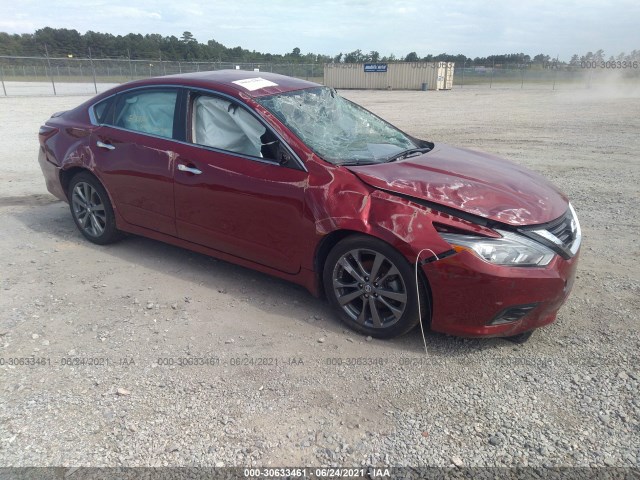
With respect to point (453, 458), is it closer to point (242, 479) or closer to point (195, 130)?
point (242, 479)

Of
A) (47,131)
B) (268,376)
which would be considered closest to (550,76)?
(47,131)

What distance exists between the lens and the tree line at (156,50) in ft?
177

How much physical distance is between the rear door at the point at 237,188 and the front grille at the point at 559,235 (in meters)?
1.56

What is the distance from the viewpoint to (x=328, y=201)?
3.54 meters

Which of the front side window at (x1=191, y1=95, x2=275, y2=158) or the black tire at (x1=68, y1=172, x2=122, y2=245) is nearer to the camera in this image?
the front side window at (x1=191, y1=95, x2=275, y2=158)

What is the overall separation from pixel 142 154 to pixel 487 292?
3111mm

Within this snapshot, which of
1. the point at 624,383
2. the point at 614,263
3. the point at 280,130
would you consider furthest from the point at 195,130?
the point at 614,263

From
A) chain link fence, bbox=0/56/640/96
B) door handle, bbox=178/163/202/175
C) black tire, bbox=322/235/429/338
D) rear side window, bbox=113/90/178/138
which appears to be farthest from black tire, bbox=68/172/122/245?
chain link fence, bbox=0/56/640/96

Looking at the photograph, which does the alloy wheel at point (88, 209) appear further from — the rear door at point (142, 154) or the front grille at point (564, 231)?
the front grille at point (564, 231)

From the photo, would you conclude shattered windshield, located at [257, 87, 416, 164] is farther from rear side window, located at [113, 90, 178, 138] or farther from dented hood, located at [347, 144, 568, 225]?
rear side window, located at [113, 90, 178, 138]

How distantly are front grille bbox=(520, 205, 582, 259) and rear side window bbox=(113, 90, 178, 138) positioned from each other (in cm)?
299

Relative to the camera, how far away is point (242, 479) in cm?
241

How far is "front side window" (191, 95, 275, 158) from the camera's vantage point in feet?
13.0

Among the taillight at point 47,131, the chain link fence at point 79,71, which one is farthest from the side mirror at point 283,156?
the chain link fence at point 79,71
